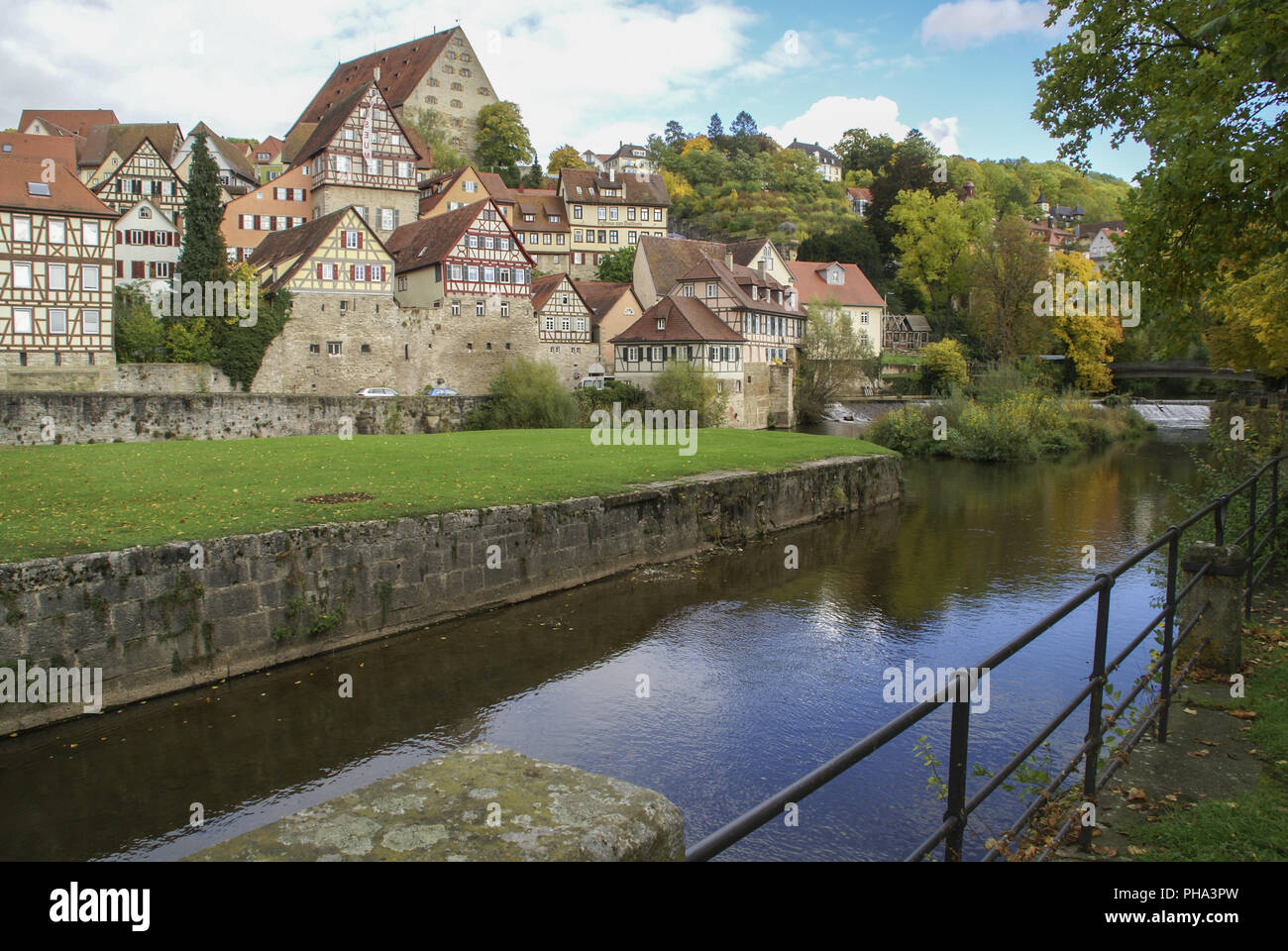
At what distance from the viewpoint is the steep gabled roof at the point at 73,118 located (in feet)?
258

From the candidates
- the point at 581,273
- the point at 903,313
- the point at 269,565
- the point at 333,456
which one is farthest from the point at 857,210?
the point at 269,565

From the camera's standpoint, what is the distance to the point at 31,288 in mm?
40438

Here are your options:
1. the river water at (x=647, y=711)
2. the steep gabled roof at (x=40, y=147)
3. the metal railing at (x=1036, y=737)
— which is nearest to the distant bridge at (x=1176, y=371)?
the river water at (x=647, y=711)

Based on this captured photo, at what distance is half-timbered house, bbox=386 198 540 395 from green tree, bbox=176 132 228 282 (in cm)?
1075

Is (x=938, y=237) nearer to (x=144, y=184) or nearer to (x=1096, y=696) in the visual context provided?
(x=144, y=184)

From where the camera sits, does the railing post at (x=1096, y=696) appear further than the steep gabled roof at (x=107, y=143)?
No

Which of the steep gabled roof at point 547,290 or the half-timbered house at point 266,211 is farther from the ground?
the half-timbered house at point 266,211

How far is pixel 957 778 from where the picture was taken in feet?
12.6

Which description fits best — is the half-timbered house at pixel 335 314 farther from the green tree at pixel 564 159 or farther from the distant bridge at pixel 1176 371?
the green tree at pixel 564 159

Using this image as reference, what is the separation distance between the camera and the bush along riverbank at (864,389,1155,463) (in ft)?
142

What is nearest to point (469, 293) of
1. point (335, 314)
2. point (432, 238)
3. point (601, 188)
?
point (432, 238)

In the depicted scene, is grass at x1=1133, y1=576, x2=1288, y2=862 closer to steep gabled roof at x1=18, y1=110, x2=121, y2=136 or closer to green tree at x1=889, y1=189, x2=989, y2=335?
green tree at x1=889, y1=189, x2=989, y2=335

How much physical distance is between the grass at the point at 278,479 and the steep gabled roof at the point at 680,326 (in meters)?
26.1

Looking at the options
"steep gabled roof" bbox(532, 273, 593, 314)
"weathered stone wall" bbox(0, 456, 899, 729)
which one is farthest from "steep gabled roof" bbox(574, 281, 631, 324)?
"weathered stone wall" bbox(0, 456, 899, 729)
